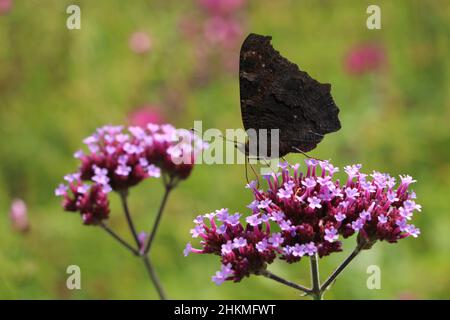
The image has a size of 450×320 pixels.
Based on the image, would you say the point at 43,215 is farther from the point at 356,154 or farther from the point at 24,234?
the point at 356,154

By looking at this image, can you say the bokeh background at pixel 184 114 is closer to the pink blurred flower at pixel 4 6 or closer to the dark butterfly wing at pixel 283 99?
the pink blurred flower at pixel 4 6

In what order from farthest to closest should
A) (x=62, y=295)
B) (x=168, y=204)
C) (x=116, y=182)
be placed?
(x=168, y=204)
(x=62, y=295)
(x=116, y=182)

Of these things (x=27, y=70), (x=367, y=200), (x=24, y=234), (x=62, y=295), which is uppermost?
(x=27, y=70)

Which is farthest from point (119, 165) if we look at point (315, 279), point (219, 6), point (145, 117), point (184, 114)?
point (219, 6)

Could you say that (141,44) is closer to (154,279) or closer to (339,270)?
(154,279)

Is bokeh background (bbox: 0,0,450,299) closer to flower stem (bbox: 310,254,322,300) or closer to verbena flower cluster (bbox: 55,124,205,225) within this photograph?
verbena flower cluster (bbox: 55,124,205,225)

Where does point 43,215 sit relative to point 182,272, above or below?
above

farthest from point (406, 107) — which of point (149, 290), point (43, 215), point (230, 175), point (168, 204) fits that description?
point (43, 215)
